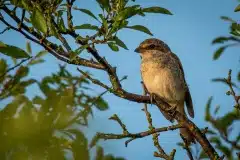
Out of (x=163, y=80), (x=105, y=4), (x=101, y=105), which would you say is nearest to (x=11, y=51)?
(x=105, y=4)

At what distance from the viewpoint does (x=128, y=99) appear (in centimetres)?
357

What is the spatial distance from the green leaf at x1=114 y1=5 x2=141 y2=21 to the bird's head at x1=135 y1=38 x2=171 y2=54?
17.6ft

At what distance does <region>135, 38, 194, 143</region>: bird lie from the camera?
7270mm

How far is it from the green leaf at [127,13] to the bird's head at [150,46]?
535 cm

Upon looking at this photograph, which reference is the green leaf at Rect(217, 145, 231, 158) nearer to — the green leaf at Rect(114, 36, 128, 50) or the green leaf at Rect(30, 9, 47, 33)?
the green leaf at Rect(114, 36, 128, 50)

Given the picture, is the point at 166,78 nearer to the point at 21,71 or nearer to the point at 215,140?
the point at 215,140

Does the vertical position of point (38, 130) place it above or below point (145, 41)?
below

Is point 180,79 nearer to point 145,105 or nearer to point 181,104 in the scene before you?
point 181,104

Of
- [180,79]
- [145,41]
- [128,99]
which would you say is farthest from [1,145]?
[145,41]

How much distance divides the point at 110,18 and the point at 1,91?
2.99ft

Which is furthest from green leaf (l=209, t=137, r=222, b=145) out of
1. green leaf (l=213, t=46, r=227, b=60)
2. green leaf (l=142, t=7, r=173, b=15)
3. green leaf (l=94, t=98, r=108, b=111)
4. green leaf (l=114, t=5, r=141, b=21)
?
green leaf (l=114, t=5, r=141, b=21)

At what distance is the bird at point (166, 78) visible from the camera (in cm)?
727

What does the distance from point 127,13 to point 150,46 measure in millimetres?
5578

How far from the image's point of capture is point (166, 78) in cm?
731
